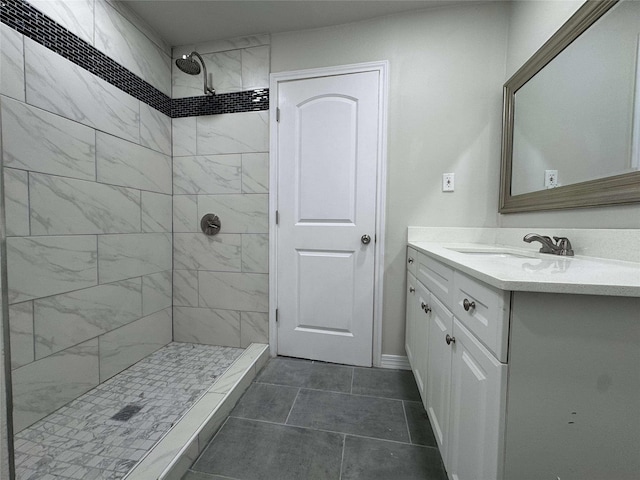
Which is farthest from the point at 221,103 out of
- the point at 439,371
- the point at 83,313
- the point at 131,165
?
the point at 439,371

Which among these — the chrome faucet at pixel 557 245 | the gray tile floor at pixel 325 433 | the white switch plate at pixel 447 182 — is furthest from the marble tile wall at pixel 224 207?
the chrome faucet at pixel 557 245

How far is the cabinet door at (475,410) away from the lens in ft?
1.93

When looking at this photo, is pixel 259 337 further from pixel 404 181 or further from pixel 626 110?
pixel 626 110

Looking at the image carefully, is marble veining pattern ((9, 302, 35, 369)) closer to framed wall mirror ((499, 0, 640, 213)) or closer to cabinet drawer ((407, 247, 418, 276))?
cabinet drawer ((407, 247, 418, 276))

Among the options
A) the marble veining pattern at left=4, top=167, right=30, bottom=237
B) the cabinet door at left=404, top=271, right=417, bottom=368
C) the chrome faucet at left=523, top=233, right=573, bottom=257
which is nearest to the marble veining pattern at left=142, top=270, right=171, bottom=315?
the marble veining pattern at left=4, top=167, right=30, bottom=237

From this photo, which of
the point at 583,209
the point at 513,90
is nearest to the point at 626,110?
the point at 583,209

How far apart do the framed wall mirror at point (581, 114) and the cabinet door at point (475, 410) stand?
76 cm

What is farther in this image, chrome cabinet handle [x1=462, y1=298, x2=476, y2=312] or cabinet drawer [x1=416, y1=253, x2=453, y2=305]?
cabinet drawer [x1=416, y1=253, x2=453, y2=305]

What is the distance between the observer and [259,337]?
6.42ft

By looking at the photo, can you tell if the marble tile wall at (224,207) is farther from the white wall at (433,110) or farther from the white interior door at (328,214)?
the white wall at (433,110)

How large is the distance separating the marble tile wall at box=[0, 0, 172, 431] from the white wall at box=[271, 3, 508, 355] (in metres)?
1.28

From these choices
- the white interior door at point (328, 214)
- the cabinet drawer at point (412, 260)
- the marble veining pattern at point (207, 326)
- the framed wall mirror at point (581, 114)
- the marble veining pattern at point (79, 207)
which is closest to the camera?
the framed wall mirror at point (581, 114)

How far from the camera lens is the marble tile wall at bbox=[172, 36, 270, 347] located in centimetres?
189

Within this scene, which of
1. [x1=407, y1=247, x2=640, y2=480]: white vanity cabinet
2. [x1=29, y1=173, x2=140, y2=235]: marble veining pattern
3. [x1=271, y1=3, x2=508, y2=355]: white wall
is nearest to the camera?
[x1=407, y1=247, x2=640, y2=480]: white vanity cabinet
